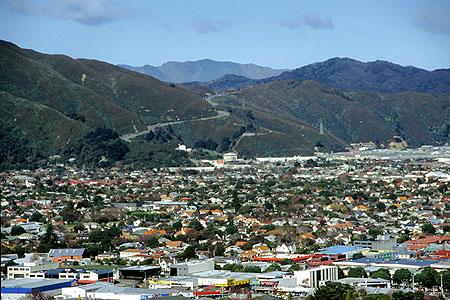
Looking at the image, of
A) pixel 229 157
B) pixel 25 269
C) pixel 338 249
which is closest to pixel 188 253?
pixel 338 249

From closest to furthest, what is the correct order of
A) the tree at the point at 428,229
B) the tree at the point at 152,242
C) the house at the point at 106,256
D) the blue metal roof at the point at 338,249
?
the house at the point at 106,256 → the blue metal roof at the point at 338,249 → the tree at the point at 152,242 → the tree at the point at 428,229

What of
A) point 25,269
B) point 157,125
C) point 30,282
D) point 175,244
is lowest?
point 30,282

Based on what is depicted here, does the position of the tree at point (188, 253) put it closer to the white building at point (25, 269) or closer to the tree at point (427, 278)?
the white building at point (25, 269)

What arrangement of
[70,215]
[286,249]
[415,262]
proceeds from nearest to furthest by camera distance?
[415,262]
[286,249]
[70,215]

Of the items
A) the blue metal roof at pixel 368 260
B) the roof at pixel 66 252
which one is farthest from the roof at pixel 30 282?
the blue metal roof at pixel 368 260

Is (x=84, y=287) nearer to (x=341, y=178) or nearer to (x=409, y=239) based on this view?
(x=409, y=239)

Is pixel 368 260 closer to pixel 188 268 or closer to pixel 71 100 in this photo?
pixel 188 268
